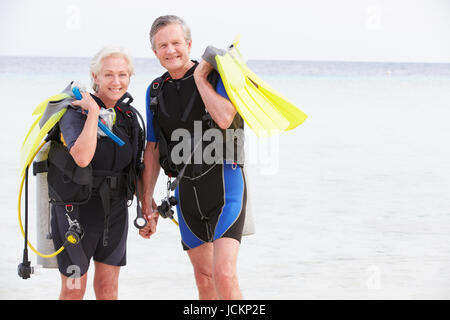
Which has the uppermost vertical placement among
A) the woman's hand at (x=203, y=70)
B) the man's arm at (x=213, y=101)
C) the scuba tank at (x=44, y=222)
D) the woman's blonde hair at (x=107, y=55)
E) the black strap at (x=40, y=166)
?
the woman's blonde hair at (x=107, y=55)

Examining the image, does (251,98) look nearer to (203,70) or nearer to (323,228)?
(203,70)

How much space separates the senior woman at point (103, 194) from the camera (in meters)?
3.26

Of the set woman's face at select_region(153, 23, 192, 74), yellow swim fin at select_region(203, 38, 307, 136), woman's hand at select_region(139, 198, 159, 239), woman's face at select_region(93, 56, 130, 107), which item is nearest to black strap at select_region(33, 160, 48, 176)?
woman's face at select_region(93, 56, 130, 107)

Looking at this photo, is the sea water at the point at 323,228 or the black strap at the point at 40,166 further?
the sea water at the point at 323,228

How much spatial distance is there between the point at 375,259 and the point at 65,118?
3386mm

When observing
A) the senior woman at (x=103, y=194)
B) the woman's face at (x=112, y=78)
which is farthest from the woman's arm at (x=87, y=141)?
the woman's face at (x=112, y=78)

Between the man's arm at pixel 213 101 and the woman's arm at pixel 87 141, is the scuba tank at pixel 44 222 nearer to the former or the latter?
the woman's arm at pixel 87 141

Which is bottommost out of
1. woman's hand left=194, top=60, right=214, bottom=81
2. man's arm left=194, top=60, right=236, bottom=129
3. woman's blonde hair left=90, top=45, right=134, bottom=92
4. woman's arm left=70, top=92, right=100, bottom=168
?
woman's arm left=70, top=92, right=100, bottom=168

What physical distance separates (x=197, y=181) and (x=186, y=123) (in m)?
0.30

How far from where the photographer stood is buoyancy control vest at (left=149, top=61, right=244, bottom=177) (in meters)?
3.38

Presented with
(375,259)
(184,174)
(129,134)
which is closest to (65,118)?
(129,134)

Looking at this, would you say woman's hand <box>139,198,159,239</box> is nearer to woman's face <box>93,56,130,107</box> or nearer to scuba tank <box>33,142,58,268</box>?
scuba tank <box>33,142,58,268</box>

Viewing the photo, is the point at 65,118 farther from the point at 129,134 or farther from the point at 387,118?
the point at 387,118

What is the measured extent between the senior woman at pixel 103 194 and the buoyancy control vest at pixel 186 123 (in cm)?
15
